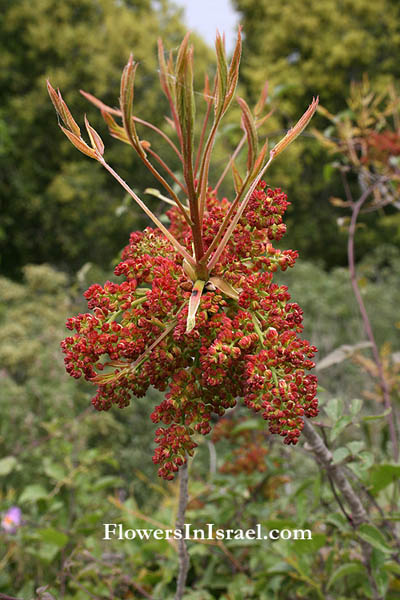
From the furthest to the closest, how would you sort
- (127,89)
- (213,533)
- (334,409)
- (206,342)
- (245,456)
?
1. (245,456)
2. (213,533)
3. (334,409)
4. (206,342)
5. (127,89)

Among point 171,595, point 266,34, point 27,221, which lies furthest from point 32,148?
point 171,595

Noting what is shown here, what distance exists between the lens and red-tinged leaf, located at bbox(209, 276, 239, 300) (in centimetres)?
52

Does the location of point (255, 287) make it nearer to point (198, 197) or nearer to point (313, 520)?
point (198, 197)

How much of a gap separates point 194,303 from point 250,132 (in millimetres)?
172

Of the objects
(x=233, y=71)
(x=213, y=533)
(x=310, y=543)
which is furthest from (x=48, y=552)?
(x=233, y=71)

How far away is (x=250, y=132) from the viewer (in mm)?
432

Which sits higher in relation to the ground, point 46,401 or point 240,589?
point 46,401

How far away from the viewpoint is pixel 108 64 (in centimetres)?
609

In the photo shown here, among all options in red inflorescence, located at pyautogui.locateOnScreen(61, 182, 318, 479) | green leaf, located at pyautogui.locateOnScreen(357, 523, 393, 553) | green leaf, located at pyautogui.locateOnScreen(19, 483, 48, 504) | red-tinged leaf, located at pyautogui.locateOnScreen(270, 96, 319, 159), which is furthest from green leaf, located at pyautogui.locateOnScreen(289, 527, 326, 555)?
green leaf, located at pyautogui.locateOnScreen(19, 483, 48, 504)

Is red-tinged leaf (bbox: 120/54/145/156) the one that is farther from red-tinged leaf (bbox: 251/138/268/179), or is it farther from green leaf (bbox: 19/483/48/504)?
green leaf (bbox: 19/483/48/504)

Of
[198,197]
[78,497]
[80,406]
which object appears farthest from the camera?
[80,406]

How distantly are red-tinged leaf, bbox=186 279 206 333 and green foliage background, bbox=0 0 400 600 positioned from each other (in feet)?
1.20

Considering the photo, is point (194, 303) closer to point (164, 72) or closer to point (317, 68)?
point (164, 72)

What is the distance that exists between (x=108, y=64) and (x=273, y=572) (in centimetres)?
640
